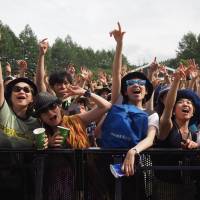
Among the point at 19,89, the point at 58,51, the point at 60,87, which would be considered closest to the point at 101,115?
the point at 19,89

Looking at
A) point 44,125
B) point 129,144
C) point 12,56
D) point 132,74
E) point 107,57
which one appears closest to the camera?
point 129,144

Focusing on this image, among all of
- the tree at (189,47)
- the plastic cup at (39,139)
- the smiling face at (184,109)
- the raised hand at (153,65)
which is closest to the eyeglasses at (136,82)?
the smiling face at (184,109)

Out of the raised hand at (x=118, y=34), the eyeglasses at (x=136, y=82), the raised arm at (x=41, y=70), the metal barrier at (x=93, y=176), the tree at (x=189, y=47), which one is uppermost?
the tree at (x=189, y=47)

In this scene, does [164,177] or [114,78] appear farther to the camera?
[114,78]

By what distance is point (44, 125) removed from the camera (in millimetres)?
3730

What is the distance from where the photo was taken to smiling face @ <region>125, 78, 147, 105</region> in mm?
4155

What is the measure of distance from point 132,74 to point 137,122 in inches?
34.4

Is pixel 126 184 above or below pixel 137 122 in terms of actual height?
below

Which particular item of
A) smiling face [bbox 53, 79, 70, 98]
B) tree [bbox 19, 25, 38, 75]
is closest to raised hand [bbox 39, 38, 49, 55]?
smiling face [bbox 53, 79, 70, 98]

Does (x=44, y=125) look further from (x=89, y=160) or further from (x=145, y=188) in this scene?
(x=145, y=188)

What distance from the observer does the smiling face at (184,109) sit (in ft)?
13.1

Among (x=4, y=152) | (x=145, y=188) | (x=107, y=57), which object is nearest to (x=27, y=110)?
(x=4, y=152)

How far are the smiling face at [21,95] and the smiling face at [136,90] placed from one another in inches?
37.3

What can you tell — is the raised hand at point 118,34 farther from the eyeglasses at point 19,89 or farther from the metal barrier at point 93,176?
the metal barrier at point 93,176
